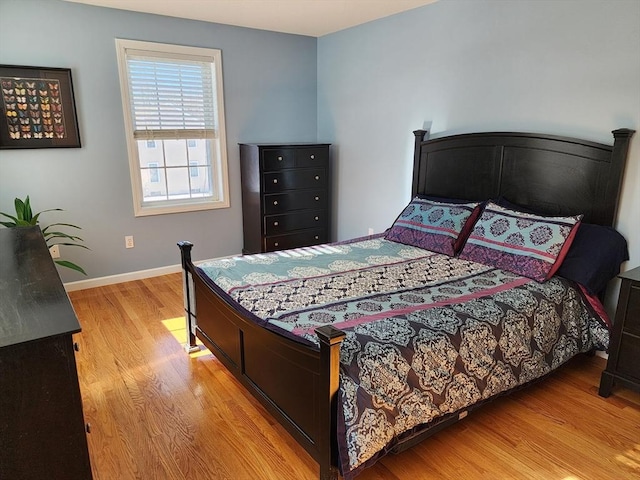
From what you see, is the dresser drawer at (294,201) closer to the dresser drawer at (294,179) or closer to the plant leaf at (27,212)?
the dresser drawer at (294,179)

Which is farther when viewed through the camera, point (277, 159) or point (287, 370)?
point (277, 159)

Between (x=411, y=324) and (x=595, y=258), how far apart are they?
1338mm

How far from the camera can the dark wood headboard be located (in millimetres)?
2646

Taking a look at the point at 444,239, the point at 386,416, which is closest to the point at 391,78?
the point at 444,239

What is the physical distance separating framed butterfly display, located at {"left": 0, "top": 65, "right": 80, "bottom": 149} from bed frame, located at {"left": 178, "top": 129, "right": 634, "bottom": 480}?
1720 millimetres

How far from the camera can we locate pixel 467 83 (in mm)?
3389

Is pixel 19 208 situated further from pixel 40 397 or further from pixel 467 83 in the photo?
pixel 467 83

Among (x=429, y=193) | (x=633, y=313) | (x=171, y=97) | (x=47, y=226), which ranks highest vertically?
(x=171, y=97)

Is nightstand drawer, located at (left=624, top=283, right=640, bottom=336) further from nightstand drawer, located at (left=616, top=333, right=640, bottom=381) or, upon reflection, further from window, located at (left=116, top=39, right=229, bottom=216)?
window, located at (left=116, top=39, right=229, bottom=216)

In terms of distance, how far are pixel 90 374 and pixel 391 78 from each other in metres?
3.29

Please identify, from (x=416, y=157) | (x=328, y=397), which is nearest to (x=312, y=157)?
(x=416, y=157)

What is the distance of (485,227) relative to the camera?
115 inches

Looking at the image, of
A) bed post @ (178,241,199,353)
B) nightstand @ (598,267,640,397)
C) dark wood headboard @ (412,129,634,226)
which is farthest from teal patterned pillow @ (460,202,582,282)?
bed post @ (178,241,199,353)

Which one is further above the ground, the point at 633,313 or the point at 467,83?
the point at 467,83
